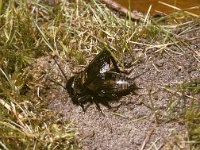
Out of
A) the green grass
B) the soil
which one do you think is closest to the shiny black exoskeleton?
the soil

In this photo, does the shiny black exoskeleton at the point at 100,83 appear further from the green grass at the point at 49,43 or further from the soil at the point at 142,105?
the green grass at the point at 49,43

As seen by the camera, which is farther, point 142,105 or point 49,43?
point 49,43

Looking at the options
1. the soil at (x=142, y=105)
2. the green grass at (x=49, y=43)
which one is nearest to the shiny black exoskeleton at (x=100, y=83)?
the soil at (x=142, y=105)

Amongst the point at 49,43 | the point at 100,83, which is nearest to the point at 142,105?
the point at 100,83

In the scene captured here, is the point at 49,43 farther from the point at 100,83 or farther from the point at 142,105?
the point at 142,105

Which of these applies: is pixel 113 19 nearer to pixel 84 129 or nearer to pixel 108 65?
pixel 108 65

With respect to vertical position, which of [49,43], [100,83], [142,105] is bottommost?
[142,105]
